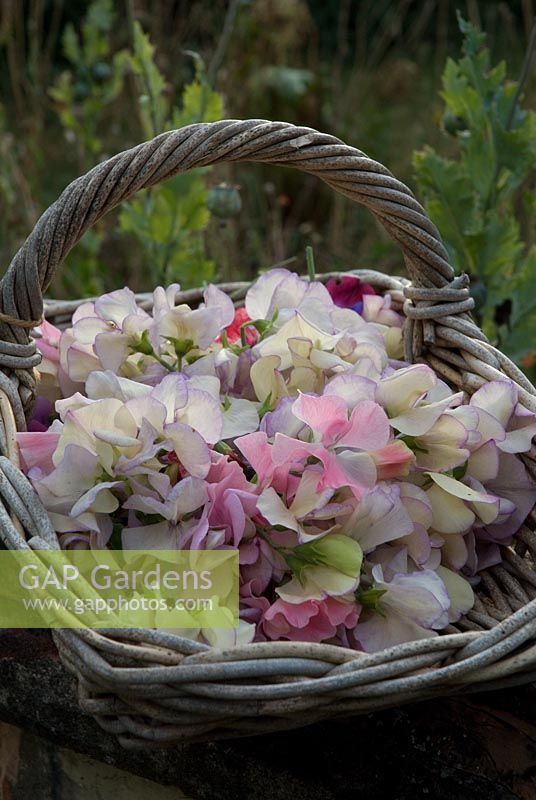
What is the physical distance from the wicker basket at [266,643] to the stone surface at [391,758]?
0.23 feet

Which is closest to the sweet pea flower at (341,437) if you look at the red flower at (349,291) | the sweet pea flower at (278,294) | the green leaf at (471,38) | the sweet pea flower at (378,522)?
the sweet pea flower at (378,522)

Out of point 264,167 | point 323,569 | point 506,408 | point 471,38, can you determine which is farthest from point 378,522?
point 264,167

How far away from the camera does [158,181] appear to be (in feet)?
2.69

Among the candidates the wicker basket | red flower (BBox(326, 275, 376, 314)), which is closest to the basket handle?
the wicker basket

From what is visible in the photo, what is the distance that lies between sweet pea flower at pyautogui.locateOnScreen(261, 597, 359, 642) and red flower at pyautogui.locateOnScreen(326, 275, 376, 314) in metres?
0.47

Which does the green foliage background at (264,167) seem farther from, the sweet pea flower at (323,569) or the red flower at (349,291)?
the sweet pea flower at (323,569)

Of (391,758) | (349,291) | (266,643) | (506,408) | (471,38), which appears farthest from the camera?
(471,38)

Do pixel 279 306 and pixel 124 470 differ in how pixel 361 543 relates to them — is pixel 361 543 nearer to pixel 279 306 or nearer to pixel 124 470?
pixel 124 470

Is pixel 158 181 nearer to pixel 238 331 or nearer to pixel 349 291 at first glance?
pixel 238 331

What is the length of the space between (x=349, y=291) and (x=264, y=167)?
2.20 m

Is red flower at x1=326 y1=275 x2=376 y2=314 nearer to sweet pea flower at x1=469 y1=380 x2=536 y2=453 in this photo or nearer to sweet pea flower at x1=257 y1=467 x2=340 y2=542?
sweet pea flower at x1=469 y1=380 x2=536 y2=453

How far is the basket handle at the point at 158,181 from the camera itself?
A: 803mm

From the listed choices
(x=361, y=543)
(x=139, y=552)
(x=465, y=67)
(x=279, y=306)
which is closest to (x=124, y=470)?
(x=139, y=552)

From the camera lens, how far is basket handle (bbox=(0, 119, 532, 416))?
803 mm
